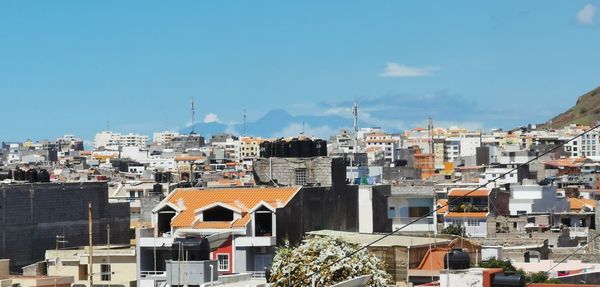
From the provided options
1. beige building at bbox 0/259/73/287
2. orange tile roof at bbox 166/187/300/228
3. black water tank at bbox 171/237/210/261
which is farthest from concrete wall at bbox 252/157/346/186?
black water tank at bbox 171/237/210/261

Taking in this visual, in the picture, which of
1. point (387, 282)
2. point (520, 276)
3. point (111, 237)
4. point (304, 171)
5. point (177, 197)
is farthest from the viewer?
point (111, 237)

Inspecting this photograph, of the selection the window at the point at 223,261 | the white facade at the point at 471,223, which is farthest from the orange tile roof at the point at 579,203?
the window at the point at 223,261

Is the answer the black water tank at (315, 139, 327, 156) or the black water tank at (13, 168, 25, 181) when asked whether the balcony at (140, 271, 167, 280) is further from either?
the black water tank at (13, 168, 25, 181)

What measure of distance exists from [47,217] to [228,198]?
1258 centimetres

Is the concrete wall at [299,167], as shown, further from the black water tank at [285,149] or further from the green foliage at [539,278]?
the green foliage at [539,278]

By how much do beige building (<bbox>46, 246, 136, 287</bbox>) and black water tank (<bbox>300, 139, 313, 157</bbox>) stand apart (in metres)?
7.44

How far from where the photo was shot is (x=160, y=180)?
4847 inches

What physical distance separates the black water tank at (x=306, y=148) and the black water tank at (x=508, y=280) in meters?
24.3

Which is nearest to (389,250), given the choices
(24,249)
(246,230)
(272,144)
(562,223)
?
(246,230)

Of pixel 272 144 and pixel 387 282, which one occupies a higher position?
pixel 272 144

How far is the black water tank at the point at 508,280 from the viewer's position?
31.8 metres

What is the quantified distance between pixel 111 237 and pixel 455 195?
35473mm

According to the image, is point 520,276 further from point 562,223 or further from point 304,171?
point 562,223

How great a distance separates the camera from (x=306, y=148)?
5706 cm
